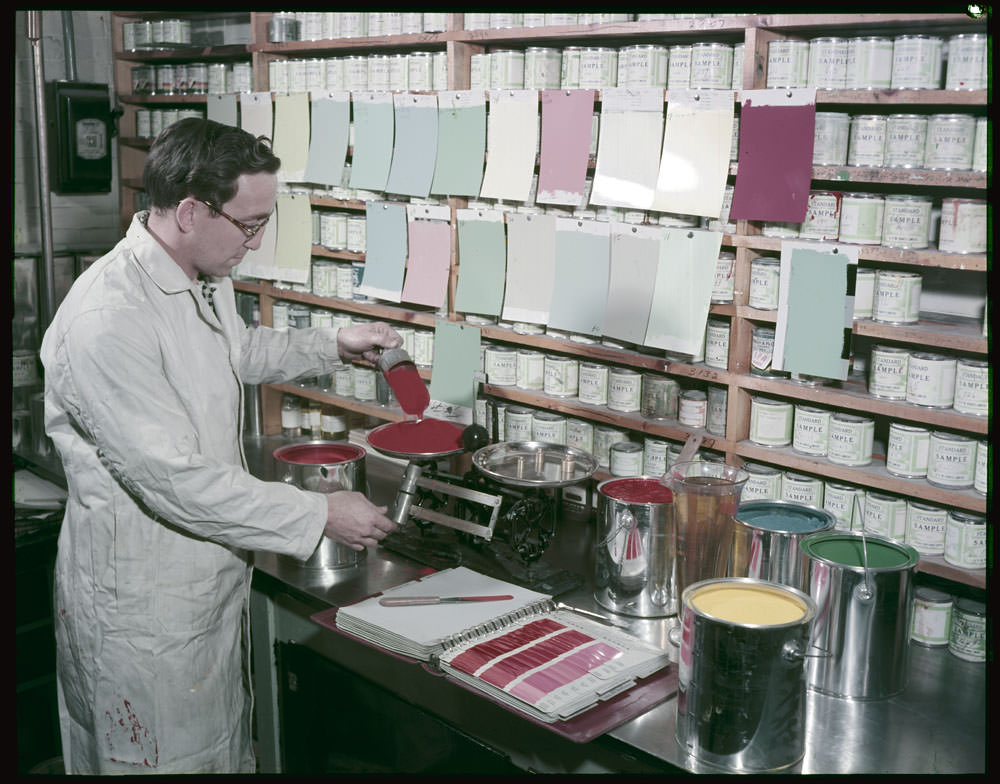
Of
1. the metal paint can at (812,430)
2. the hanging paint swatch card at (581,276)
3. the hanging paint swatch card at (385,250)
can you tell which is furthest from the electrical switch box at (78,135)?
the metal paint can at (812,430)

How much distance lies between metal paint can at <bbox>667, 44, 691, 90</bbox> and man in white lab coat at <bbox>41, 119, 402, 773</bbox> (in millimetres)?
864

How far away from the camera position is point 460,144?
2.54 metres

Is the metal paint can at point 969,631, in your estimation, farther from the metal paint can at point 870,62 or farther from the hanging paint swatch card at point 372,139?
the hanging paint swatch card at point 372,139

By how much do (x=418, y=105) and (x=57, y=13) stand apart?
175cm

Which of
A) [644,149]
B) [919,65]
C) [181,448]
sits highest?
[919,65]

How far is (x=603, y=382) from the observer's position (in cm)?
237

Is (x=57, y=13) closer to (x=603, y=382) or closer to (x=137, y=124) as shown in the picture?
(x=137, y=124)

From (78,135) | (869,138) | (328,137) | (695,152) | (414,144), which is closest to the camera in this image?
(869,138)

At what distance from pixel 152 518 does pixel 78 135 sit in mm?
2174

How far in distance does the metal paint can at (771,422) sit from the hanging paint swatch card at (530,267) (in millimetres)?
598

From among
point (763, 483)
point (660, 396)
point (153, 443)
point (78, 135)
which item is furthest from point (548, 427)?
point (78, 135)

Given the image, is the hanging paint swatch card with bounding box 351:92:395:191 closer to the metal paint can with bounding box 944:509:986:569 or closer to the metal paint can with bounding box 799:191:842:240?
the metal paint can with bounding box 799:191:842:240

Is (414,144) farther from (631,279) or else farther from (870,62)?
(870,62)

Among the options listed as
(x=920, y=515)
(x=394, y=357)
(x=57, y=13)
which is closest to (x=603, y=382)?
(x=394, y=357)
